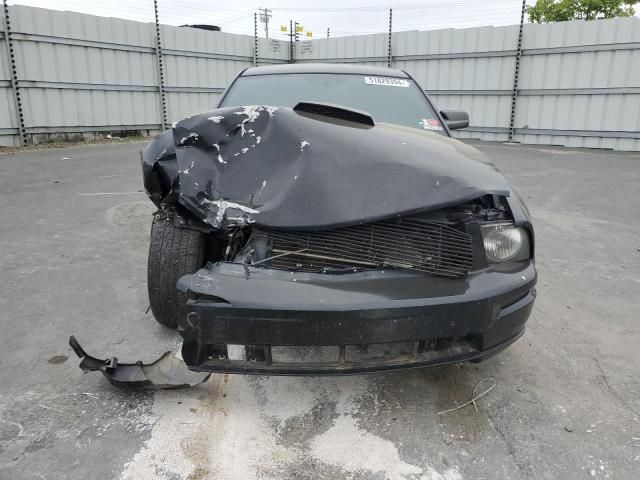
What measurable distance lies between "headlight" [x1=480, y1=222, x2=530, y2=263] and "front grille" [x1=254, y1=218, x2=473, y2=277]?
0.17 m

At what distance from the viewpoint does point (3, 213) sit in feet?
17.3

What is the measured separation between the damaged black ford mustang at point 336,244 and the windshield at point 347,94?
1118mm

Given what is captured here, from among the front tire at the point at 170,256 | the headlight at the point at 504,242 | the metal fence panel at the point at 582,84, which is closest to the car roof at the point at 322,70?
the front tire at the point at 170,256

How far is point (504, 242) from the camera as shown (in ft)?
6.63

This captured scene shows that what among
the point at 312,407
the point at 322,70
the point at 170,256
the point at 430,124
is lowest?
the point at 312,407

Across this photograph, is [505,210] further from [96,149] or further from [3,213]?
[96,149]

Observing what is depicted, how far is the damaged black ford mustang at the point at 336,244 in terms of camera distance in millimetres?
1698

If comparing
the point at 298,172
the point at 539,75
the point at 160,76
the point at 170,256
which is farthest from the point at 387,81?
the point at 160,76

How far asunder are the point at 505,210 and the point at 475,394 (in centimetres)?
85

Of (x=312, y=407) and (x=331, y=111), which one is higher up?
(x=331, y=111)

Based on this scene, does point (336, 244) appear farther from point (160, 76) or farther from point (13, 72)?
point (160, 76)

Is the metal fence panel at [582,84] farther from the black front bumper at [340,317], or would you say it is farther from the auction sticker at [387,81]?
the black front bumper at [340,317]

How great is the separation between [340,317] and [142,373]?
1.06 meters

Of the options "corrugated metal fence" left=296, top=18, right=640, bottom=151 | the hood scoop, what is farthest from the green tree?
the hood scoop
